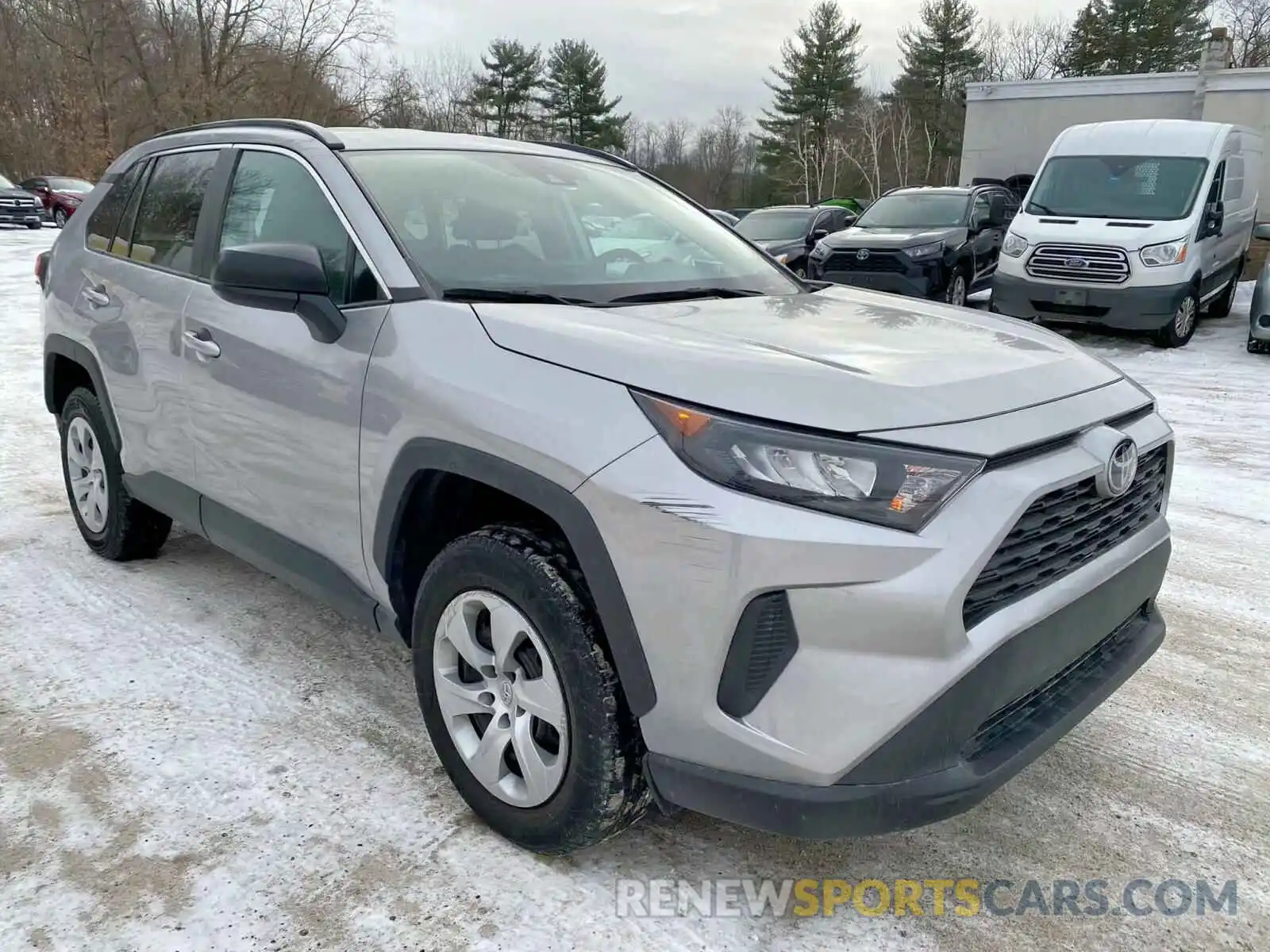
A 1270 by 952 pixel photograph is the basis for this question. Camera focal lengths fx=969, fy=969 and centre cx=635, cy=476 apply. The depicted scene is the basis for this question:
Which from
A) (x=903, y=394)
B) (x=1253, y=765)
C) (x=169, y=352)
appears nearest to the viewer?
(x=903, y=394)

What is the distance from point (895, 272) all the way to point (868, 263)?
0.34 metres

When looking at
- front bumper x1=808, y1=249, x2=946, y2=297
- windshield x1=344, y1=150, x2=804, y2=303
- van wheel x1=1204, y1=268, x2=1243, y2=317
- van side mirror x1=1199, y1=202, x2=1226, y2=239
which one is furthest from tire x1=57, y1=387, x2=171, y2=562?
van wheel x1=1204, y1=268, x2=1243, y2=317

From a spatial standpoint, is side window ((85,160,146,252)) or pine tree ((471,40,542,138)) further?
pine tree ((471,40,542,138))

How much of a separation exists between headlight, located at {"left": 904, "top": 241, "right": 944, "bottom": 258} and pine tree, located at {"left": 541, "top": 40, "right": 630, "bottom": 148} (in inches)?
1781

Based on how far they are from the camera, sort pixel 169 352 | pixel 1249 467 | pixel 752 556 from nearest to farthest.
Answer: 1. pixel 752 556
2. pixel 169 352
3. pixel 1249 467

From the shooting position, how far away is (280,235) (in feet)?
9.54

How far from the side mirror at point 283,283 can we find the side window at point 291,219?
60mm

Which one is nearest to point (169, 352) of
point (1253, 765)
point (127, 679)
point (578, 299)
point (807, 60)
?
point (127, 679)

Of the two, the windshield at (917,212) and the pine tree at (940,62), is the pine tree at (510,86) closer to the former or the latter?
the pine tree at (940,62)

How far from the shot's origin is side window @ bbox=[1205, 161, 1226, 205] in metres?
10.2

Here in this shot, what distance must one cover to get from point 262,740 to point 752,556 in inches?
68.5

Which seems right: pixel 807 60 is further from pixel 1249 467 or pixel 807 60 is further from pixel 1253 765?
pixel 1253 765

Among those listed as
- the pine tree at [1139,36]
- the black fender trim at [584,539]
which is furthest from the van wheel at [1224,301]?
the pine tree at [1139,36]

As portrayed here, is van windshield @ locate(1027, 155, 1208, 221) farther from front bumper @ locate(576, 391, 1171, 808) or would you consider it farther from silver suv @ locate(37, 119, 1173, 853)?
front bumper @ locate(576, 391, 1171, 808)
